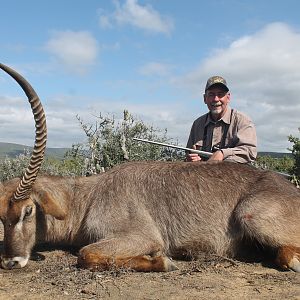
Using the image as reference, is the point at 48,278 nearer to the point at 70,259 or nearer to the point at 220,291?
the point at 70,259

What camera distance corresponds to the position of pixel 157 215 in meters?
6.05

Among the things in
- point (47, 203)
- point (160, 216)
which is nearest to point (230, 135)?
point (160, 216)

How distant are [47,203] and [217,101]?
3.85m

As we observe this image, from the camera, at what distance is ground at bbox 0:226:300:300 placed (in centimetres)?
442

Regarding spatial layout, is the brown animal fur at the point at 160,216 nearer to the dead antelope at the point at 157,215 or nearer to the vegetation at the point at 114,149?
the dead antelope at the point at 157,215

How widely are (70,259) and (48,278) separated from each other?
0.96m

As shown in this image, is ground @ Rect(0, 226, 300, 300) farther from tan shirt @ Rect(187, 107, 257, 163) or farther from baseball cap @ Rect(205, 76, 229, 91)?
baseball cap @ Rect(205, 76, 229, 91)

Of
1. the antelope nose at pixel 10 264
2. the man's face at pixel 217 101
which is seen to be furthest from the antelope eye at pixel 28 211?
the man's face at pixel 217 101

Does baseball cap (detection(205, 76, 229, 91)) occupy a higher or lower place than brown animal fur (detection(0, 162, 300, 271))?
higher

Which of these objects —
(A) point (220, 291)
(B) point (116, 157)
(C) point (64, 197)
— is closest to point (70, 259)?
(C) point (64, 197)

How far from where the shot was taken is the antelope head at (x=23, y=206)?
5.66 meters

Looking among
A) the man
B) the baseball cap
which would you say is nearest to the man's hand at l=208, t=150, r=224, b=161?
the man

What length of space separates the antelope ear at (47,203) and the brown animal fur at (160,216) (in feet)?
0.04

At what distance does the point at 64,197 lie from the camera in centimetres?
652
